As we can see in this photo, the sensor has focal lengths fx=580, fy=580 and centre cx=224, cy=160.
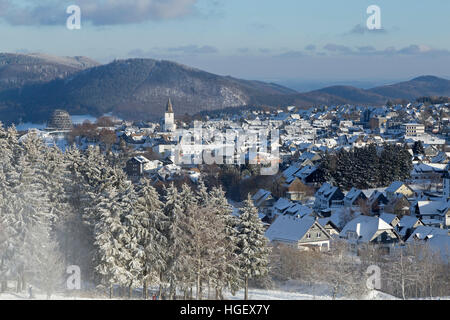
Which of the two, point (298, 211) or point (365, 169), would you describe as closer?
point (298, 211)

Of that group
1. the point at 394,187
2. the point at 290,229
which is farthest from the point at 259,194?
the point at 290,229

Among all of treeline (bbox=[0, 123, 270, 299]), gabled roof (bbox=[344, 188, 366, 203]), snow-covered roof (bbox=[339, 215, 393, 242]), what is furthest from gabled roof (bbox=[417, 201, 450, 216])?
treeline (bbox=[0, 123, 270, 299])

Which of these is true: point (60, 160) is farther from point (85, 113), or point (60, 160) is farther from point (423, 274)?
point (85, 113)

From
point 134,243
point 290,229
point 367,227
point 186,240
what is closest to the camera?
point 134,243

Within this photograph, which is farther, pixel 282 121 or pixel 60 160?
pixel 282 121

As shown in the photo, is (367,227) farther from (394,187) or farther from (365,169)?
(365,169)

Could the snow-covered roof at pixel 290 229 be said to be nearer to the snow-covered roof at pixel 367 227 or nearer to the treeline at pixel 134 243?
the snow-covered roof at pixel 367 227

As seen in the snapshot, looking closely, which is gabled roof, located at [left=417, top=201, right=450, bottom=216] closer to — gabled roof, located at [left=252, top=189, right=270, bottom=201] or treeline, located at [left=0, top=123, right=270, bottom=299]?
gabled roof, located at [left=252, top=189, right=270, bottom=201]
